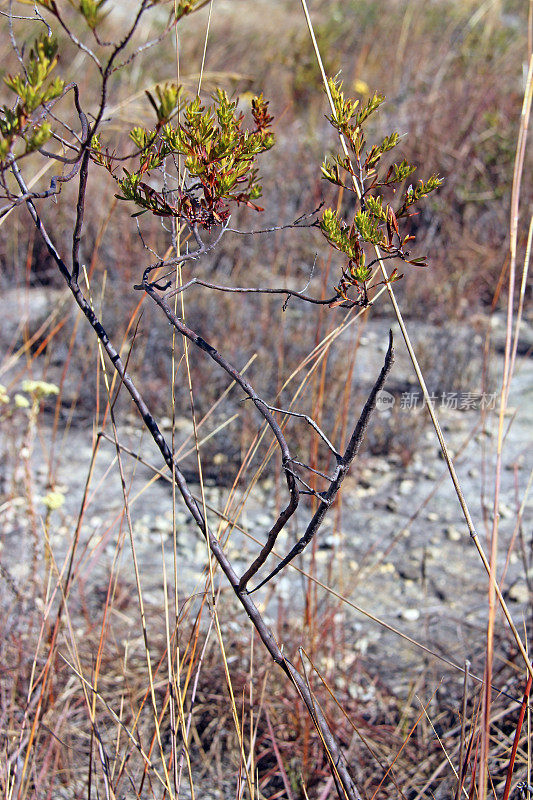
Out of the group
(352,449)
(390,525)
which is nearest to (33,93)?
(352,449)

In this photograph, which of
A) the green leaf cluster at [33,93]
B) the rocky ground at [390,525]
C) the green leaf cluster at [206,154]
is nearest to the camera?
the green leaf cluster at [33,93]

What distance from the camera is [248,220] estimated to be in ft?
12.4

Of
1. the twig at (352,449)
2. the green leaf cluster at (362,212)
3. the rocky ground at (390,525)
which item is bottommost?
the rocky ground at (390,525)

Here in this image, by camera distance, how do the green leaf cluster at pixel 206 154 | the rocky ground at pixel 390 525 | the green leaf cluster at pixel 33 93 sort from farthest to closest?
the rocky ground at pixel 390 525 < the green leaf cluster at pixel 206 154 < the green leaf cluster at pixel 33 93

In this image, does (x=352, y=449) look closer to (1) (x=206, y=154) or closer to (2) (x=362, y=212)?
(2) (x=362, y=212)

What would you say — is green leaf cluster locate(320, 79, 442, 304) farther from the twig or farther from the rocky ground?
the rocky ground

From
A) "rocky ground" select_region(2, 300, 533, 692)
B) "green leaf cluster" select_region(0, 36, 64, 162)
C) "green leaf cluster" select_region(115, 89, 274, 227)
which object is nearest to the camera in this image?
"green leaf cluster" select_region(0, 36, 64, 162)

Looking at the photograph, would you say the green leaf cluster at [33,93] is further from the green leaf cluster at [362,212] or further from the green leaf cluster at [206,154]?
the green leaf cluster at [362,212]

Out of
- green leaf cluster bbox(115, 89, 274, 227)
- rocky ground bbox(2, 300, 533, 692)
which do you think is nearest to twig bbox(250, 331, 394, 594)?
green leaf cluster bbox(115, 89, 274, 227)

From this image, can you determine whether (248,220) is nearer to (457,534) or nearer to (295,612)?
(457,534)

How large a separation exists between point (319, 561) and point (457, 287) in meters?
1.82

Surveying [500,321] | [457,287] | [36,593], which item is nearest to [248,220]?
[457,287]

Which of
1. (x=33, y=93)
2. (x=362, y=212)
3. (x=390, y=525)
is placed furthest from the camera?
(x=390, y=525)

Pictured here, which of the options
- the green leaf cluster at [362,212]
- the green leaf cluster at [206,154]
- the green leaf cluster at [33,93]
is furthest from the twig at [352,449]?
the green leaf cluster at [33,93]
